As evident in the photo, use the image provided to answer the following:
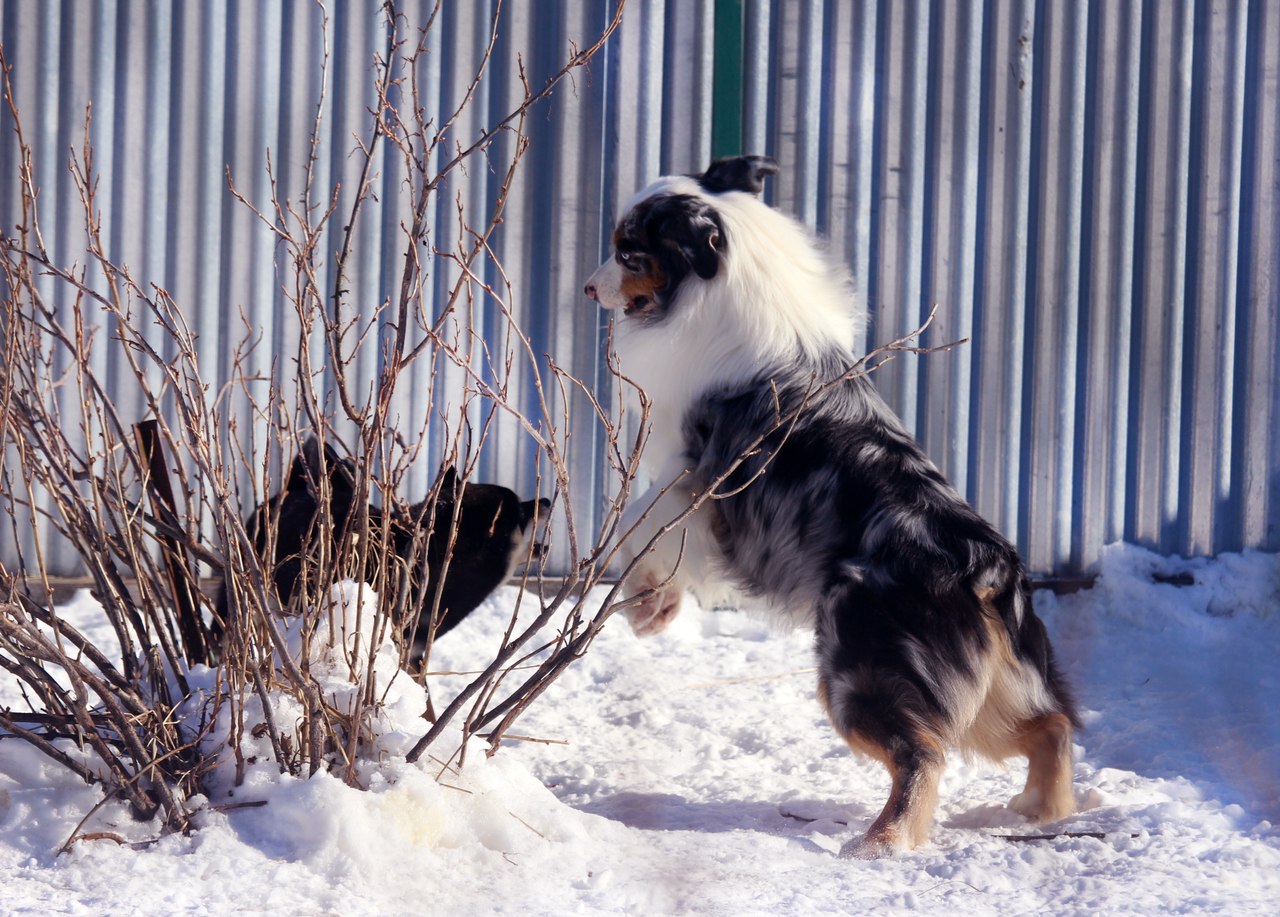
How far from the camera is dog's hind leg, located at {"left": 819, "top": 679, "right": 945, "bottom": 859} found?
9.77 ft

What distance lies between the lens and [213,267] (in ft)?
16.6

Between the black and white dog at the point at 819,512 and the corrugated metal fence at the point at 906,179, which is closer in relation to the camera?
the black and white dog at the point at 819,512

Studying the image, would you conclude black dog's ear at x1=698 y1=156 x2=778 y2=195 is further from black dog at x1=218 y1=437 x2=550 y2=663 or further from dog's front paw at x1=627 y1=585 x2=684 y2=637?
dog's front paw at x1=627 y1=585 x2=684 y2=637

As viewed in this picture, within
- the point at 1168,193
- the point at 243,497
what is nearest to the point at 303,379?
the point at 243,497

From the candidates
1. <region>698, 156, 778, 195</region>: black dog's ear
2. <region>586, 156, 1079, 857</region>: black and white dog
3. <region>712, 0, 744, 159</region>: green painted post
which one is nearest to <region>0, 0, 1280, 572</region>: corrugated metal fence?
<region>712, 0, 744, 159</region>: green painted post

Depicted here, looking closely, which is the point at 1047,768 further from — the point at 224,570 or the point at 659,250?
the point at 224,570

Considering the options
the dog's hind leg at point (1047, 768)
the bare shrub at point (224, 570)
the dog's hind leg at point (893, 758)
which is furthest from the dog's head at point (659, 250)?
the dog's hind leg at point (1047, 768)

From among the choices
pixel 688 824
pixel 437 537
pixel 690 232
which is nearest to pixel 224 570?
pixel 437 537

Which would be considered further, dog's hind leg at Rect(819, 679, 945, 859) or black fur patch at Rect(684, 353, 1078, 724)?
black fur patch at Rect(684, 353, 1078, 724)

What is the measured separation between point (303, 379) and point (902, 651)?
155cm

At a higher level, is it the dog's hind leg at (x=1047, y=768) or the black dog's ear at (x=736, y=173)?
the black dog's ear at (x=736, y=173)

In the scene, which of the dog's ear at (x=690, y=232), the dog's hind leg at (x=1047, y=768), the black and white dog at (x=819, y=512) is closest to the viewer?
the black and white dog at (x=819, y=512)

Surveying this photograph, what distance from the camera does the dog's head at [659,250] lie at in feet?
12.6

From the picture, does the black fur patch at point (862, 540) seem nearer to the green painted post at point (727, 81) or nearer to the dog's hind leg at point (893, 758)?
the dog's hind leg at point (893, 758)
